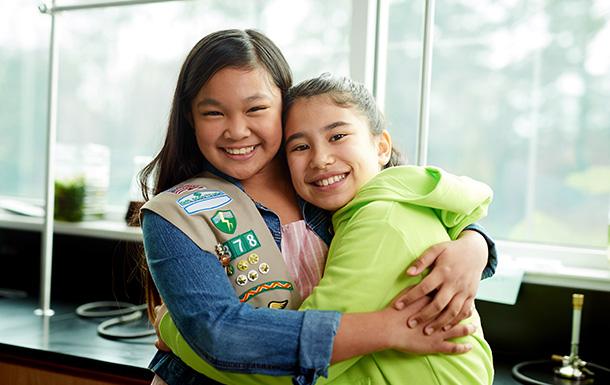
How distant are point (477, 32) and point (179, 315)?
4.38ft

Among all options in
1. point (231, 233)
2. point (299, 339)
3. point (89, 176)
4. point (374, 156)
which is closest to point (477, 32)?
point (374, 156)

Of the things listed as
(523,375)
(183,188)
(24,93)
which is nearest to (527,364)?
(523,375)

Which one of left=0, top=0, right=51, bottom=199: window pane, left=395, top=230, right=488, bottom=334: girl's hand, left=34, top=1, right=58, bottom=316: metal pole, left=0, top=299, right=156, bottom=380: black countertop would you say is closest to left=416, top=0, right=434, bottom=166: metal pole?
left=395, top=230, right=488, bottom=334: girl's hand

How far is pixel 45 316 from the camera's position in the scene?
6.04 ft

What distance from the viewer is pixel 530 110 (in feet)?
5.55

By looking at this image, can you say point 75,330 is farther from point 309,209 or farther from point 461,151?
point 461,151

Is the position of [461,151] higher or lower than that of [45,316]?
higher

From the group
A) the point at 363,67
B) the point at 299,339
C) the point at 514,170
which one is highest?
the point at 363,67

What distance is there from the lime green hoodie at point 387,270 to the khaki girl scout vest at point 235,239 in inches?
4.1

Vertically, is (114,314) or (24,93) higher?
(24,93)

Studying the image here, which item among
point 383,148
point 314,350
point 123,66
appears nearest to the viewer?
point 314,350

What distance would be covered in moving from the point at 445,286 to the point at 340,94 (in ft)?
1.39

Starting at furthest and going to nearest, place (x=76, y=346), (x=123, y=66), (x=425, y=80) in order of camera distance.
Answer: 1. (x=123, y=66)
2. (x=76, y=346)
3. (x=425, y=80)

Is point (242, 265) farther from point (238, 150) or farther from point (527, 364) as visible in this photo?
point (527, 364)
